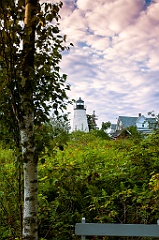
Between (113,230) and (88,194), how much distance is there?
1008 millimetres

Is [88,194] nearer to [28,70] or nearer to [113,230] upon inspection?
[113,230]

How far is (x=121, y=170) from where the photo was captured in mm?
3107

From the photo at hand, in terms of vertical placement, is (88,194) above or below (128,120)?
below

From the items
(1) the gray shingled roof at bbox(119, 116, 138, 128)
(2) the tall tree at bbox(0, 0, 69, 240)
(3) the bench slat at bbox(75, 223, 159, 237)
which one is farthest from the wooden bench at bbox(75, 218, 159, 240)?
(1) the gray shingled roof at bbox(119, 116, 138, 128)

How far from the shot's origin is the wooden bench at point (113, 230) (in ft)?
6.36

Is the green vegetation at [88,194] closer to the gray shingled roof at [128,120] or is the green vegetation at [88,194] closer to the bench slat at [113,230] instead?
the bench slat at [113,230]

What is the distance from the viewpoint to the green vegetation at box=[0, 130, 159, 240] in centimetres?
256

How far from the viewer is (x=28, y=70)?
1.88m

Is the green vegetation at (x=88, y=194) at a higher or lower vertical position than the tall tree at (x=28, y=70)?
lower

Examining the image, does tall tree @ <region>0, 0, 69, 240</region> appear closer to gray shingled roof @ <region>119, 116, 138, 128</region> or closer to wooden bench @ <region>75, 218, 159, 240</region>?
wooden bench @ <region>75, 218, 159, 240</region>

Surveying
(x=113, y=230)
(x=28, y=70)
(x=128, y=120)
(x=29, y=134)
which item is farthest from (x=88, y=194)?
(x=128, y=120)

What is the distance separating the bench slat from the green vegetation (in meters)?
0.46

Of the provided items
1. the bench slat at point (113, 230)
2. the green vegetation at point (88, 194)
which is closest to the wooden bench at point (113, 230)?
the bench slat at point (113, 230)

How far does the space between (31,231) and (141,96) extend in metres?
6.61
